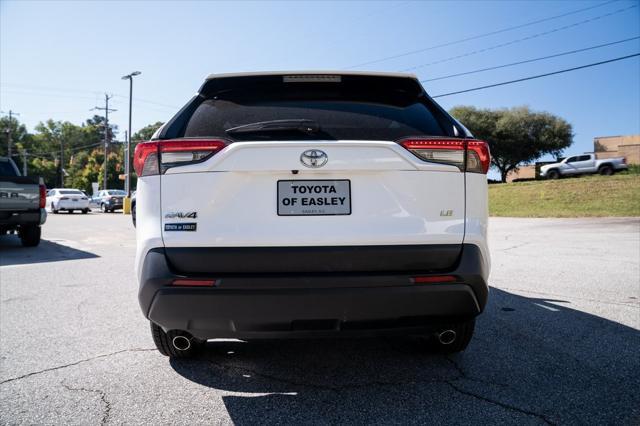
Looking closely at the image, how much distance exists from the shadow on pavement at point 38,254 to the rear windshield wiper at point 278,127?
7.29m

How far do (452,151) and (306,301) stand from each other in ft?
3.52

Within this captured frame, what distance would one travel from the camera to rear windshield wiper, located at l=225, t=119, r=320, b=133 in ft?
7.45

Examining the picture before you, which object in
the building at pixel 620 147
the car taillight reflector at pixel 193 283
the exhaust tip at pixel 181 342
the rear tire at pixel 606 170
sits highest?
the building at pixel 620 147

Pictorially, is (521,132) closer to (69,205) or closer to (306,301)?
(69,205)

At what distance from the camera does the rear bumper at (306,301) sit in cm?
214

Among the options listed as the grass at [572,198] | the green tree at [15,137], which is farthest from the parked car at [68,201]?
the green tree at [15,137]

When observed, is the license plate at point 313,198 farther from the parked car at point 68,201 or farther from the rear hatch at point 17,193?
the parked car at point 68,201

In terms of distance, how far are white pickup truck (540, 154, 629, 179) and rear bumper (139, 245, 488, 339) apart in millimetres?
34248

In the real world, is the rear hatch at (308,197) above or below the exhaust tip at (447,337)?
above

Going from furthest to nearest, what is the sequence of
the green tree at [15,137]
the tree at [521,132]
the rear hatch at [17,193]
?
the green tree at [15,137] < the tree at [521,132] < the rear hatch at [17,193]

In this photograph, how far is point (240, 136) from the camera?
2.27 meters

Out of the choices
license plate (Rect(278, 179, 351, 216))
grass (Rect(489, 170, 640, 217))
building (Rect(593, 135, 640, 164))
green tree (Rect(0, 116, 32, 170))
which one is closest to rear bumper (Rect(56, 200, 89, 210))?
grass (Rect(489, 170, 640, 217))

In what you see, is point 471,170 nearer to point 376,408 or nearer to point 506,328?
point 376,408

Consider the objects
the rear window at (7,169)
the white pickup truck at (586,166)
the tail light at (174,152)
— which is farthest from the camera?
the white pickup truck at (586,166)
